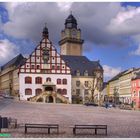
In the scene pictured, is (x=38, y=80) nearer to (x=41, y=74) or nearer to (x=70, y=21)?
(x=41, y=74)

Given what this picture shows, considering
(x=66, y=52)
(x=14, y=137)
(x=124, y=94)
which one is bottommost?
(x=14, y=137)

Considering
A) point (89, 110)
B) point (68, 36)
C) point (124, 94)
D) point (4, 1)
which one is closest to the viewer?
point (4, 1)

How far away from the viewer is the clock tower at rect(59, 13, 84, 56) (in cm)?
761

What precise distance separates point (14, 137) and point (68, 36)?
2.59 m

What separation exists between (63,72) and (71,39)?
446 inches

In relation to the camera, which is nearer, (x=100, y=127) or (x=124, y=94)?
(x=100, y=127)

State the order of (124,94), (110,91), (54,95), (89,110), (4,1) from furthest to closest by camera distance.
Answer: (54,95)
(89,110)
(124,94)
(110,91)
(4,1)

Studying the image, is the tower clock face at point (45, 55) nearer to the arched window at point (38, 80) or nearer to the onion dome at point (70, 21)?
the arched window at point (38, 80)

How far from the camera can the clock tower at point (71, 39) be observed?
7.61 meters

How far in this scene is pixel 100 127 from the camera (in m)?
7.21

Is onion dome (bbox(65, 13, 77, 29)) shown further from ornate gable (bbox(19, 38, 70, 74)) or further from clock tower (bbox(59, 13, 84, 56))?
ornate gable (bbox(19, 38, 70, 74))

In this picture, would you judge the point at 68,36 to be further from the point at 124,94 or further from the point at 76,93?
the point at 76,93

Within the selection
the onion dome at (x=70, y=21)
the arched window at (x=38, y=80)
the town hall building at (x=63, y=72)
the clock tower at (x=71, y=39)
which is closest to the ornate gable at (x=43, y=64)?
the town hall building at (x=63, y=72)

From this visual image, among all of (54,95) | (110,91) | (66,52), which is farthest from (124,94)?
(54,95)
